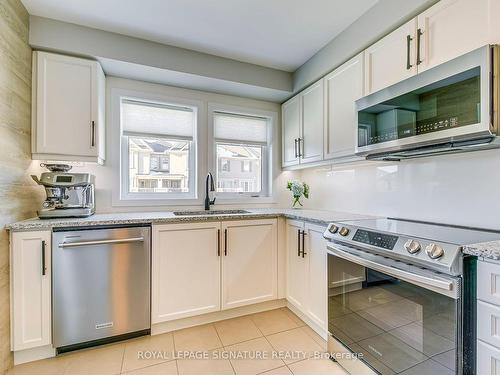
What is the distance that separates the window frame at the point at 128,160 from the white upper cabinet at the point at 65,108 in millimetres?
301

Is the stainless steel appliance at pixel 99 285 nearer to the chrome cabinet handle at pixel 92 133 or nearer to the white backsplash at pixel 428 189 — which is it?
the chrome cabinet handle at pixel 92 133

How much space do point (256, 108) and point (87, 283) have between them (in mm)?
2488

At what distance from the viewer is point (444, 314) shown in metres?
1.13

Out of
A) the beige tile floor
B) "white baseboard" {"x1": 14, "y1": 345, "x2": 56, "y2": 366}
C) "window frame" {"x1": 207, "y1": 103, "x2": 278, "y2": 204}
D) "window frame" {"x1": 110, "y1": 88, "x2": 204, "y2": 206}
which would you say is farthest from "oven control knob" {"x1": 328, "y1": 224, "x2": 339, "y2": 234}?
"white baseboard" {"x1": 14, "y1": 345, "x2": 56, "y2": 366}

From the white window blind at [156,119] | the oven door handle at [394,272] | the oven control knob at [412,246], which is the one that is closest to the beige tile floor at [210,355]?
the oven door handle at [394,272]

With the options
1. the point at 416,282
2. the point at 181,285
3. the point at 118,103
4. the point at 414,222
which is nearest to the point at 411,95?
the point at 414,222

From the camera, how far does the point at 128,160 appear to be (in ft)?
8.59

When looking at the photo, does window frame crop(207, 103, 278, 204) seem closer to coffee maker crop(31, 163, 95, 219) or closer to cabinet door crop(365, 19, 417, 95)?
coffee maker crop(31, 163, 95, 219)

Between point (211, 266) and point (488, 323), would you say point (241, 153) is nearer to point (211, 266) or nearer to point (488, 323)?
point (211, 266)

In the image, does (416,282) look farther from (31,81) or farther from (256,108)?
(31,81)

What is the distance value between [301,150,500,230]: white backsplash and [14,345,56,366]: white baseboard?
2.69 meters

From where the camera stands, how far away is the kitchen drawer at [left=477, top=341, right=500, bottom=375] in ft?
3.23

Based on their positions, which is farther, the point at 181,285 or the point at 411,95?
the point at 181,285

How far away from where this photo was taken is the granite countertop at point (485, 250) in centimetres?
98
